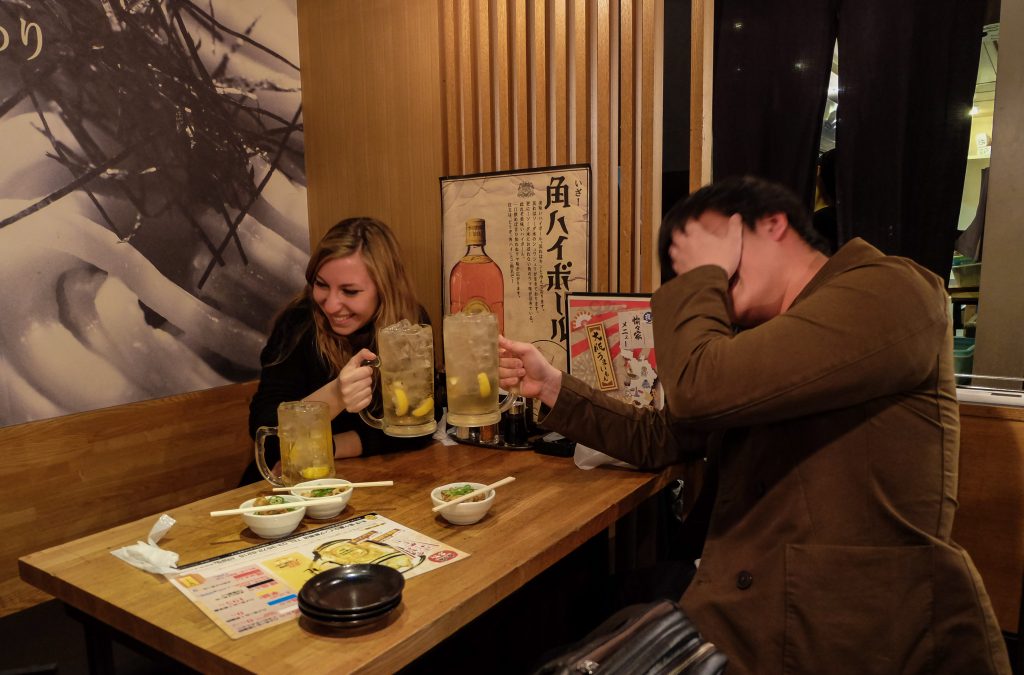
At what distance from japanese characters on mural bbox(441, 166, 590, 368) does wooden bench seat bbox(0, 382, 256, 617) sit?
1.20 meters

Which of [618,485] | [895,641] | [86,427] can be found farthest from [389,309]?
[895,641]

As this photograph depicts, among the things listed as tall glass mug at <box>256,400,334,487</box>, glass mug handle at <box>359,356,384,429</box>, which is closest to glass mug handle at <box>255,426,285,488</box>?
tall glass mug at <box>256,400,334,487</box>

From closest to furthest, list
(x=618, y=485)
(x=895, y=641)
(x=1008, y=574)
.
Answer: (x=895, y=641)
(x=618, y=485)
(x=1008, y=574)

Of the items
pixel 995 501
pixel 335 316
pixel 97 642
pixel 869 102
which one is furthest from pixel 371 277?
pixel 995 501

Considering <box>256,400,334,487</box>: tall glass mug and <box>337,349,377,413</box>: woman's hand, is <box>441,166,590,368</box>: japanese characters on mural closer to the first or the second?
<box>337,349,377,413</box>: woman's hand

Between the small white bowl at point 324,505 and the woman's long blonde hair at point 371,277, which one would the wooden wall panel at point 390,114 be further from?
the small white bowl at point 324,505

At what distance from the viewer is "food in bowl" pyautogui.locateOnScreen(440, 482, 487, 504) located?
1.48 m

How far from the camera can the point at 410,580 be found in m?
1.19

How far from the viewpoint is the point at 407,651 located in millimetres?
1011

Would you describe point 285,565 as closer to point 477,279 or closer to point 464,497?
point 464,497

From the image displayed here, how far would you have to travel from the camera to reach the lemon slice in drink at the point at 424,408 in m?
1.68

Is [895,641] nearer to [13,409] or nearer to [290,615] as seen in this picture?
[290,615]

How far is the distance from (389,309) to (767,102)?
1636mm

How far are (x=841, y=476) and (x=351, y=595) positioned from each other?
2.93ft
